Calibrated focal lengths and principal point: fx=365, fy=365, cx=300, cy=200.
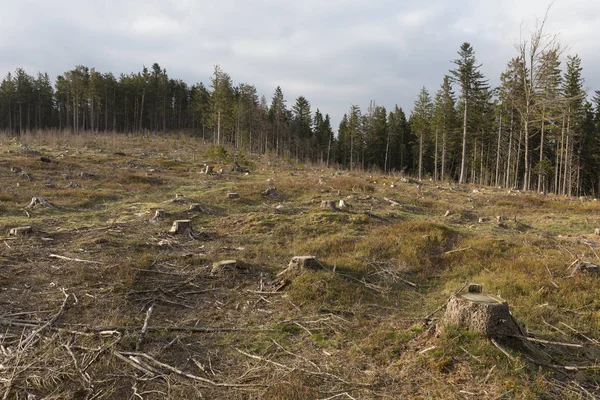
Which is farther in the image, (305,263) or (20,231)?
(20,231)

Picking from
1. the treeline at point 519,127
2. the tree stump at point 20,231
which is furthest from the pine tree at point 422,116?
the tree stump at point 20,231

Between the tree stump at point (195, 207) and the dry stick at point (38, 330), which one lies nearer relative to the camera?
the dry stick at point (38, 330)

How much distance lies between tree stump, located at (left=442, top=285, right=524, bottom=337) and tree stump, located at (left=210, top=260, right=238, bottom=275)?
13.6ft

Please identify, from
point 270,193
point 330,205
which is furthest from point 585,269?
point 270,193

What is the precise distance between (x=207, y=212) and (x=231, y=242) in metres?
3.80

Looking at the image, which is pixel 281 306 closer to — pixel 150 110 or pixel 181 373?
pixel 181 373

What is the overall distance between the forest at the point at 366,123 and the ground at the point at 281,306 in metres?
28.0

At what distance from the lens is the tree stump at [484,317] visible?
4.44 meters

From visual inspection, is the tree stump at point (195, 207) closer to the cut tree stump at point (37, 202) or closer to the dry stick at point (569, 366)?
the cut tree stump at point (37, 202)

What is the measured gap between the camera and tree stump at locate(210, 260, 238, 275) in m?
7.26

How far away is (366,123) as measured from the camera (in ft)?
205

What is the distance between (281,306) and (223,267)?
5.79ft

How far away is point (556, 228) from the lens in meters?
13.0

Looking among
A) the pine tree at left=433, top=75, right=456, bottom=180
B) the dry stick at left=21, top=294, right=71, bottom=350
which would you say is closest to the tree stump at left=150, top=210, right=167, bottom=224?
the dry stick at left=21, top=294, right=71, bottom=350
